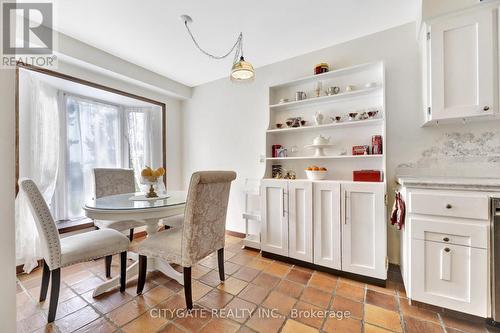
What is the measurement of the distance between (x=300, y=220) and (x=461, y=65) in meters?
1.87

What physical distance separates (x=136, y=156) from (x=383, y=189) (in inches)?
140

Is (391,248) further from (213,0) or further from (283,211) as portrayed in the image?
(213,0)

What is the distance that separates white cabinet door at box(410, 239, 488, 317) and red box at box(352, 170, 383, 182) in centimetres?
61

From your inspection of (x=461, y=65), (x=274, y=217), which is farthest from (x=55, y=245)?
(x=461, y=65)

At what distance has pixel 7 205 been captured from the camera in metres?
0.87

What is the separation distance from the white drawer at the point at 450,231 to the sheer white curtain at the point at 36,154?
139 inches

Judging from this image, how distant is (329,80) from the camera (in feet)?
8.17

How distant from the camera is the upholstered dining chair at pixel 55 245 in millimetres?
1403

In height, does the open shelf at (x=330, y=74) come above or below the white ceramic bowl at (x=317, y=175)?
above

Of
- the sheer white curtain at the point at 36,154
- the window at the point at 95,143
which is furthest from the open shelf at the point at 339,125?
the sheer white curtain at the point at 36,154

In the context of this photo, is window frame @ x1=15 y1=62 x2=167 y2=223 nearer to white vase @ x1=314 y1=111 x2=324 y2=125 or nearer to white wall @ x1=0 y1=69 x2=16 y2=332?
white wall @ x1=0 y1=69 x2=16 y2=332

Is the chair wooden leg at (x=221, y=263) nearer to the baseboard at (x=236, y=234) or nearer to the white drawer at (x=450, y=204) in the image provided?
the baseboard at (x=236, y=234)

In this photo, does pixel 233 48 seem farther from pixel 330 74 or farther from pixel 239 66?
pixel 330 74

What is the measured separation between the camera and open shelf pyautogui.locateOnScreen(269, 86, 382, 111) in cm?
216
